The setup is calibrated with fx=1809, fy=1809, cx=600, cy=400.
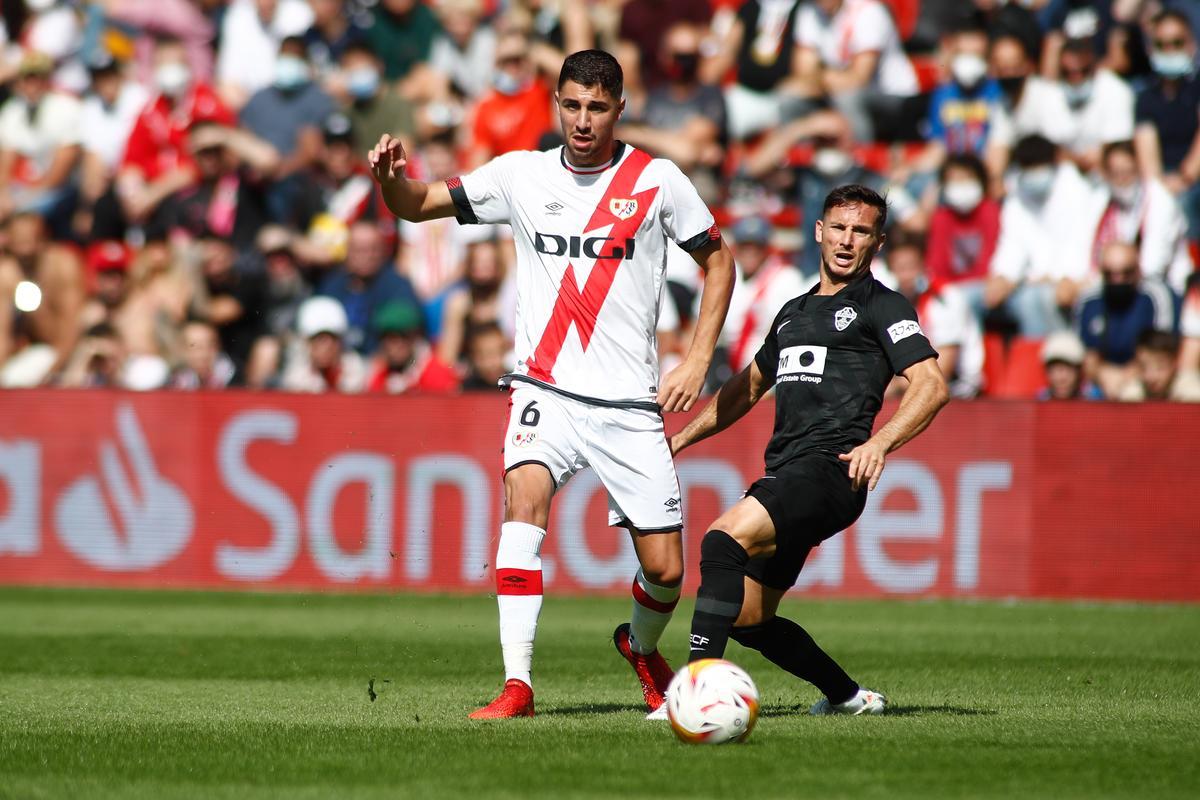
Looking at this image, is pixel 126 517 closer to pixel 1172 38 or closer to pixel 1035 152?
pixel 1035 152

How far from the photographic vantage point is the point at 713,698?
6730 mm

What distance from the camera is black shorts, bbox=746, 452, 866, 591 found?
734 centimetres

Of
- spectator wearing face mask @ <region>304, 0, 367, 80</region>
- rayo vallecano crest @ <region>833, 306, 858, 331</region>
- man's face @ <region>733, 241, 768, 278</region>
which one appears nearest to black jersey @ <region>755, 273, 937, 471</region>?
rayo vallecano crest @ <region>833, 306, 858, 331</region>

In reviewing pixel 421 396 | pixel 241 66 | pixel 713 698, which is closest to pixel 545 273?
pixel 713 698

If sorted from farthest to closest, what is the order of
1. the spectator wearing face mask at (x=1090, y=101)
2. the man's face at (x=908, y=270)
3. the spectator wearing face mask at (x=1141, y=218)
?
the spectator wearing face mask at (x=1090, y=101) < the spectator wearing face mask at (x=1141, y=218) < the man's face at (x=908, y=270)

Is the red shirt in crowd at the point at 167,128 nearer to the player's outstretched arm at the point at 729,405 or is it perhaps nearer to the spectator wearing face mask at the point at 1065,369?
the spectator wearing face mask at the point at 1065,369

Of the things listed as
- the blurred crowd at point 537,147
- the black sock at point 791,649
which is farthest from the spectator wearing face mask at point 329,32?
the black sock at point 791,649

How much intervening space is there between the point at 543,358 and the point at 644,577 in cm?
109

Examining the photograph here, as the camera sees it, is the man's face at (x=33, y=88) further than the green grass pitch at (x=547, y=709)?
Yes

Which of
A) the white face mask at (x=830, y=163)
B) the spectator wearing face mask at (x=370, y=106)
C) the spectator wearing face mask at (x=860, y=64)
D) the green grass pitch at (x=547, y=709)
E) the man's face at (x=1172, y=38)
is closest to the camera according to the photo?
the green grass pitch at (x=547, y=709)

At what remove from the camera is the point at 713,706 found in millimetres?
6723

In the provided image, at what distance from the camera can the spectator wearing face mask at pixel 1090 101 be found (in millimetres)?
17047

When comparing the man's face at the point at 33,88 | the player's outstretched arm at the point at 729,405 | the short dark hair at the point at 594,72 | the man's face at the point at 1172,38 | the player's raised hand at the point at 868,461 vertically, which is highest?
the man's face at the point at 1172,38

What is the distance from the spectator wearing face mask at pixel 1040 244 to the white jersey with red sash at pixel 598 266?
8.47m
